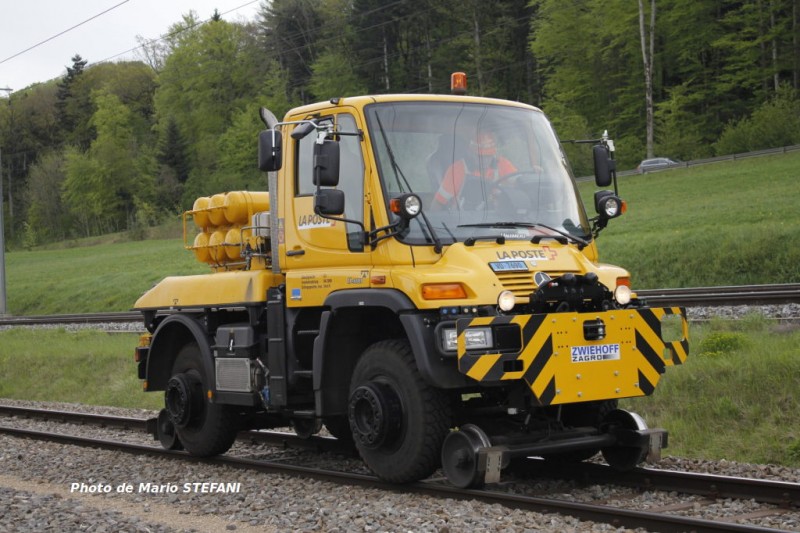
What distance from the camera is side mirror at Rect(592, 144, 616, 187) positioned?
28.6ft

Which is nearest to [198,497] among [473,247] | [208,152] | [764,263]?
[473,247]

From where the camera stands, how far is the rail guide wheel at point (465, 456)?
7160mm

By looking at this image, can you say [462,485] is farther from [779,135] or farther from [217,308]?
[779,135]

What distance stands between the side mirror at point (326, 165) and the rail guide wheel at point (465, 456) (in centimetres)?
205

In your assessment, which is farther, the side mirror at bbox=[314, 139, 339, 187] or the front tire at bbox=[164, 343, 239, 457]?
the front tire at bbox=[164, 343, 239, 457]

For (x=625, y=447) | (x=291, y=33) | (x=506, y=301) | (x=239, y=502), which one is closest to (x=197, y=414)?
(x=239, y=502)

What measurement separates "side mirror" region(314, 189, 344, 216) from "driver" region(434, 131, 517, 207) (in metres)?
0.74

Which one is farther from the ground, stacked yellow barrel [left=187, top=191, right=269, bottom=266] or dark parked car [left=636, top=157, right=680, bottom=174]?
dark parked car [left=636, top=157, right=680, bottom=174]

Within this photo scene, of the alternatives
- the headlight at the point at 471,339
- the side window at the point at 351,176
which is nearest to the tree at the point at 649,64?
the side window at the point at 351,176

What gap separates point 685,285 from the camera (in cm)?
2295

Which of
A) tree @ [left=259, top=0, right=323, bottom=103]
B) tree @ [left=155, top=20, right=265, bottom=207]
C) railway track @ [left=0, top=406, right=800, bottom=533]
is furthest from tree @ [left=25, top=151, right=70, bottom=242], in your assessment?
railway track @ [left=0, top=406, right=800, bottom=533]

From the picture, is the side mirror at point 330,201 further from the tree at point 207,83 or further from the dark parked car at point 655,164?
the tree at point 207,83

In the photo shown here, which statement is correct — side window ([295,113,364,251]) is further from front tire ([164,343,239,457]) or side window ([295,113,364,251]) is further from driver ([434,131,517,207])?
front tire ([164,343,239,457])

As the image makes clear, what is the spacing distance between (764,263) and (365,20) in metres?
42.3
